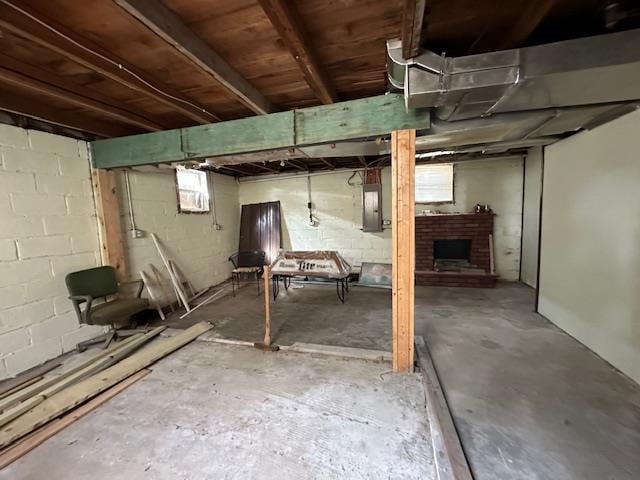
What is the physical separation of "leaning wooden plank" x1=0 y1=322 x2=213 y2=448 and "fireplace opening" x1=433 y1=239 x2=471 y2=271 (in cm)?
449

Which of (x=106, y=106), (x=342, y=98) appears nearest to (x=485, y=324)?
(x=342, y=98)

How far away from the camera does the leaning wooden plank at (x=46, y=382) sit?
2.01 meters

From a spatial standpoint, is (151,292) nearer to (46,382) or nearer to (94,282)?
(94,282)

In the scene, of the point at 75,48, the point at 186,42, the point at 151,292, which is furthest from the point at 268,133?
the point at 151,292

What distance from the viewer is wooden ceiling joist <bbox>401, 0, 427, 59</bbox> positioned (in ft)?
3.73

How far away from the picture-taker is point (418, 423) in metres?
1.73

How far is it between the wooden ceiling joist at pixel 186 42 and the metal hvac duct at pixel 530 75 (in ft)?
3.61

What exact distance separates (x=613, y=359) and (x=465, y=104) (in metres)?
2.57

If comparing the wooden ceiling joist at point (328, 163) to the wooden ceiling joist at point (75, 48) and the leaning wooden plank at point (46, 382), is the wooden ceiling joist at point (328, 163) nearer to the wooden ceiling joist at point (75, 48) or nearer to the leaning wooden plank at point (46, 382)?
the wooden ceiling joist at point (75, 48)

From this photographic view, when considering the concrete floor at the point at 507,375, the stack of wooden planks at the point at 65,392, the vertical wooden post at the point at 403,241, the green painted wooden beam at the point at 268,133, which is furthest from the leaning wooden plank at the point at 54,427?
the vertical wooden post at the point at 403,241

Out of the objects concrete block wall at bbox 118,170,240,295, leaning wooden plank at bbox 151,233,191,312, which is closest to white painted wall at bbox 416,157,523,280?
concrete block wall at bbox 118,170,240,295

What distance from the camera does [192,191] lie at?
194 inches

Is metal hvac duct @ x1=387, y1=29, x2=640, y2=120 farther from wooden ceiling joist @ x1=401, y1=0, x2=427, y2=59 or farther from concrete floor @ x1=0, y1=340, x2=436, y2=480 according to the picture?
concrete floor @ x1=0, y1=340, x2=436, y2=480

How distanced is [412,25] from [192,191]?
182 inches
